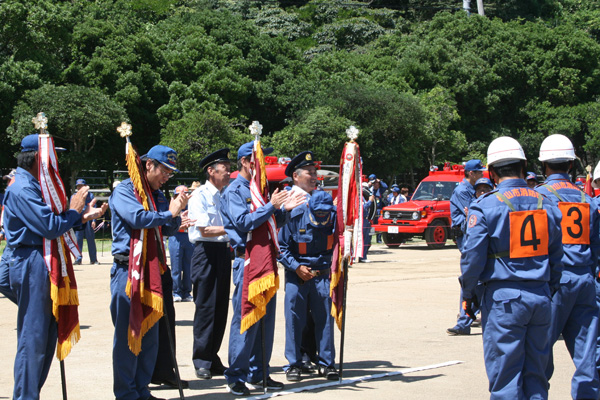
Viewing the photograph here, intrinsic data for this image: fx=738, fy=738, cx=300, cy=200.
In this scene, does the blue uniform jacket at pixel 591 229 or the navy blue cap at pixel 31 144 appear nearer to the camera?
the navy blue cap at pixel 31 144

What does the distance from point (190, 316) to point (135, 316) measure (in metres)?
5.07

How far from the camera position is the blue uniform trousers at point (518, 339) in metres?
5.08

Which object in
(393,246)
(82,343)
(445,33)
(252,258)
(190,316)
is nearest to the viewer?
(252,258)

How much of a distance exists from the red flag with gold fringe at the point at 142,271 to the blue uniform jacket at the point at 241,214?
0.79 metres

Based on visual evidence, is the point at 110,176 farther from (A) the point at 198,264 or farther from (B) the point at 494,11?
(B) the point at 494,11

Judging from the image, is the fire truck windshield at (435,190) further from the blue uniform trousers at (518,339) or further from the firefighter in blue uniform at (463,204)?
the blue uniform trousers at (518,339)

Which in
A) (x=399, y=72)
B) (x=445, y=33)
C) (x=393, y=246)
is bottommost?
(x=393, y=246)

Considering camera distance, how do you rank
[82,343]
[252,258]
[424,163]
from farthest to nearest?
[424,163] < [82,343] < [252,258]

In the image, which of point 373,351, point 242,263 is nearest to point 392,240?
point 373,351

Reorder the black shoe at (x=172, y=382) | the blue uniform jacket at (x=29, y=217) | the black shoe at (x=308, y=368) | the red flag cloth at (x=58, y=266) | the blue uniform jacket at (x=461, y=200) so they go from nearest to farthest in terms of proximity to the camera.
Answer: the blue uniform jacket at (x=29, y=217)
the red flag cloth at (x=58, y=266)
the black shoe at (x=172, y=382)
the black shoe at (x=308, y=368)
the blue uniform jacket at (x=461, y=200)

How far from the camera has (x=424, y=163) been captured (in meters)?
40.7

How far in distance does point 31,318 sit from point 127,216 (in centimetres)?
108

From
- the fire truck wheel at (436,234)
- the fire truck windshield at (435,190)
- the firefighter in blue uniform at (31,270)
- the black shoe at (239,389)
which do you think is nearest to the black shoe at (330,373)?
the black shoe at (239,389)

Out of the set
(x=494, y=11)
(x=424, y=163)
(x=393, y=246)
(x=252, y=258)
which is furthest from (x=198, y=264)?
(x=494, y=11)
